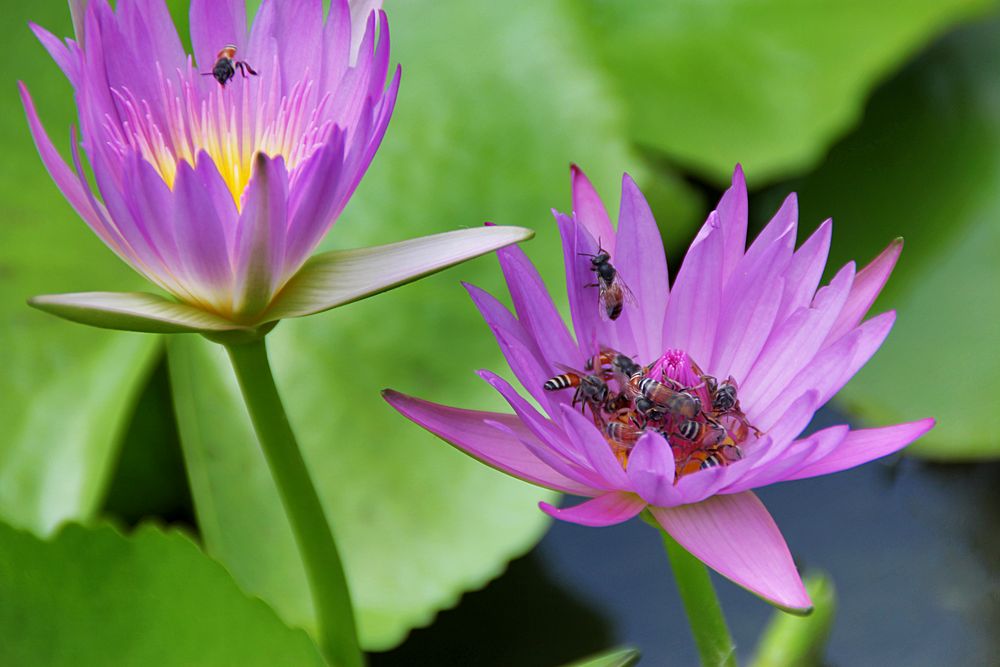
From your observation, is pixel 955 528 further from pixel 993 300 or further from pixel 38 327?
pixel 38 327

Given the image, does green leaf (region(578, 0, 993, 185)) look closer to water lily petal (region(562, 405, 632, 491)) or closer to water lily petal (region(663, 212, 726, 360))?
water lily petal (region(663, 212, 726, 360))

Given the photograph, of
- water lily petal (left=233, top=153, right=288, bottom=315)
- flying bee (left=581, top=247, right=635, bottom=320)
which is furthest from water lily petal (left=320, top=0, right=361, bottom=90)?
flying bee (left=581, top=247, right=635, bottom=320)

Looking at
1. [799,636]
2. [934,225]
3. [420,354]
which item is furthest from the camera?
[934,225]

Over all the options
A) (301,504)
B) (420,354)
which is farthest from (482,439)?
(420,354)

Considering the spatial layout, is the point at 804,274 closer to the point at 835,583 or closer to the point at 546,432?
the point at 546,432

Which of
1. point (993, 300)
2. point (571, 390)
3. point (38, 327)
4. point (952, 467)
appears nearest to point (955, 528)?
point (952, 467)

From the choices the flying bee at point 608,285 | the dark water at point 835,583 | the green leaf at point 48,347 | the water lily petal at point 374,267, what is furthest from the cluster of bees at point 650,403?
the green leaf at point 48,347
